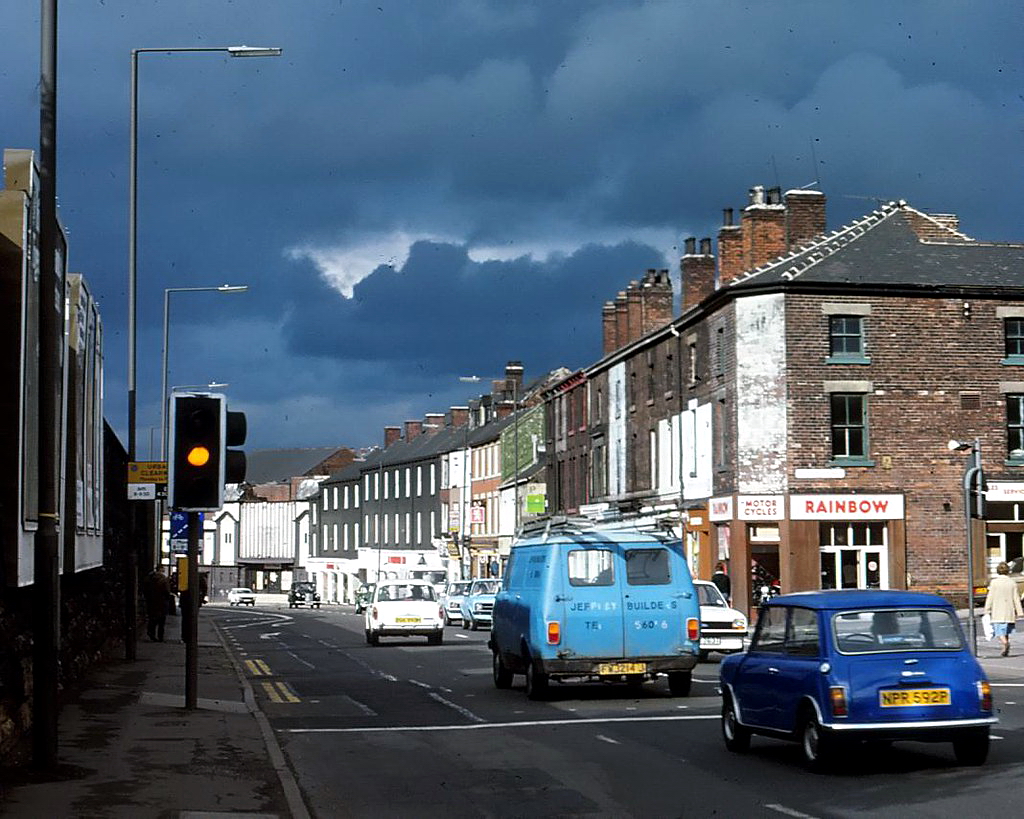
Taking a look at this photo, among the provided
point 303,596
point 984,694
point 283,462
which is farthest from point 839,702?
point 283,462

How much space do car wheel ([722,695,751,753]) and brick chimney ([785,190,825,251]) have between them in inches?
1402

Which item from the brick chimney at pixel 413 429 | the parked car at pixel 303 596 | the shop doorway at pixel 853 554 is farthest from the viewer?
the brick chimney at pixel 413 429

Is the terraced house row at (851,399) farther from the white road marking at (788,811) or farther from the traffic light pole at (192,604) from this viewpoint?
the white road marking at (788,811)

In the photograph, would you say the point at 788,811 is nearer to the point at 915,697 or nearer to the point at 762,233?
the point at 915,697

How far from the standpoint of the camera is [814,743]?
1399 cm

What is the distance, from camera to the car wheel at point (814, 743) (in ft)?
45.2

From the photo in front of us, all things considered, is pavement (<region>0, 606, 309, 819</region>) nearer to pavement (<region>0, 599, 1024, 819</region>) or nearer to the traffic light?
pavement (<region>0, 599, 1024, 819</region>)

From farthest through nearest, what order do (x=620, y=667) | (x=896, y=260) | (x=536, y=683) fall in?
1. (x=896, y=260)
2. (x=536, y=683)
3. (x=620, y=667)

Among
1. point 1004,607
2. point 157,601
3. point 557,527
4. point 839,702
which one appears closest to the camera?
point 839,702

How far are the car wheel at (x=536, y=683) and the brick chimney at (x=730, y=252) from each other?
29.1 meters

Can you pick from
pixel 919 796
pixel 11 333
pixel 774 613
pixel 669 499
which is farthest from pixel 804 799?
pixel 669 499

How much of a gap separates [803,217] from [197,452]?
35558mm

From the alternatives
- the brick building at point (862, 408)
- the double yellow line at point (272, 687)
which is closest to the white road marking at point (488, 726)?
the double yellow line at point (272, 687)

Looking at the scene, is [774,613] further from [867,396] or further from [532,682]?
[867,396]
